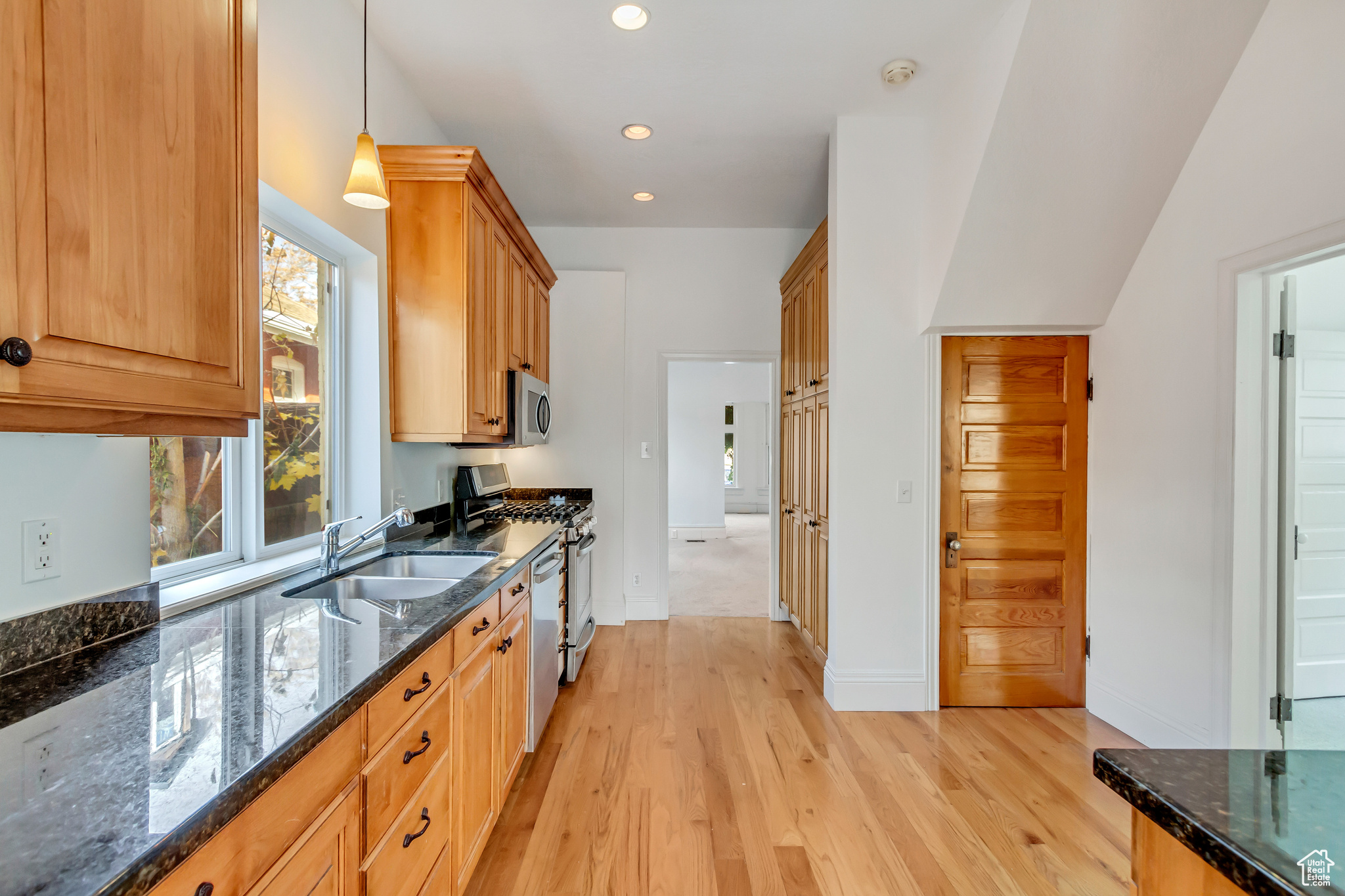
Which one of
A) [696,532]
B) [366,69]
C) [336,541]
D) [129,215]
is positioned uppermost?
[366,69]

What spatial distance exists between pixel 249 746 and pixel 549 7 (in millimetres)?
2501

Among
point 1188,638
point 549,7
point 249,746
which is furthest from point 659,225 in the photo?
point 249,746

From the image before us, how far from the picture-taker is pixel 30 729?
2.75 feet

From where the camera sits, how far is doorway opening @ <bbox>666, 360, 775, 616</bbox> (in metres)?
5.63

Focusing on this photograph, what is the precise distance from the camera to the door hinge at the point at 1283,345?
2160 millimetres

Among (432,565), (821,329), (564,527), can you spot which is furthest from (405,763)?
(821,329)

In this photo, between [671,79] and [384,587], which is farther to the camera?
[671,79]

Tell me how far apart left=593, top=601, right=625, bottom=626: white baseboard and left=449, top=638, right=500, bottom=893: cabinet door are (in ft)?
7.83

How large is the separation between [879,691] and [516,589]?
1.95 meters

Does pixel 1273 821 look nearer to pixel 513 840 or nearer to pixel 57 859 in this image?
pixel 57 859

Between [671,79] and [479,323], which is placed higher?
[671,79]

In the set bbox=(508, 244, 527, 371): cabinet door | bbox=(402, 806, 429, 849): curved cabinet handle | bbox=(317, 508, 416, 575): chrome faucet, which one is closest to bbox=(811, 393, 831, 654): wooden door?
bbox=(508, 244, 527, 371): cabinet door

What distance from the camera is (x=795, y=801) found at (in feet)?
7.25

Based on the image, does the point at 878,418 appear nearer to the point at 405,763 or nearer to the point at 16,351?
the point at 405,763
